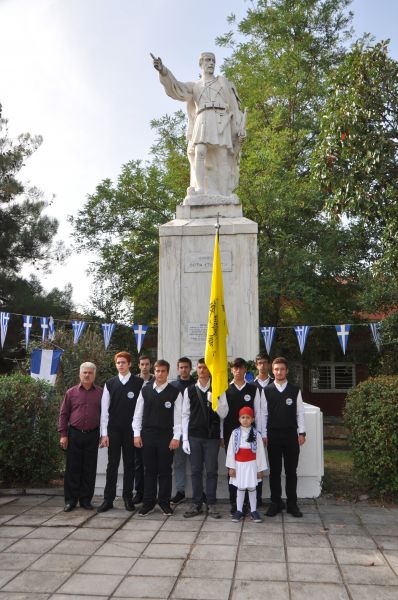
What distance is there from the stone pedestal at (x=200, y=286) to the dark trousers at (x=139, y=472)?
1526mm

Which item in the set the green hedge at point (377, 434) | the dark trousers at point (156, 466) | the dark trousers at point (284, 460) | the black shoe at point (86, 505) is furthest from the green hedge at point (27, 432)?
the green hedge at point (377, 434)

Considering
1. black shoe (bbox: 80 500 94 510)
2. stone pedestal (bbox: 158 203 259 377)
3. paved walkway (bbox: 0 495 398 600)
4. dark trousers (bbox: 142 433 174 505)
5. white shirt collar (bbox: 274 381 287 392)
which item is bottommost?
paved walkway (bbox: 0 495 398 600)

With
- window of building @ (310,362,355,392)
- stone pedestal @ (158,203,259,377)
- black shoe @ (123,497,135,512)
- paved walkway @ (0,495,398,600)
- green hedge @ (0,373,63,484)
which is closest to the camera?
paved walkway @ (0,495,398,600)

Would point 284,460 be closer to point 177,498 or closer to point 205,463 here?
point 205,463

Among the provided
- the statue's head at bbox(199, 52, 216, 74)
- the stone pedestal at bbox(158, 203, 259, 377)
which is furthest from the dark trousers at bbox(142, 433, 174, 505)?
the statue's head at bbox(199, 52, 216, 74)

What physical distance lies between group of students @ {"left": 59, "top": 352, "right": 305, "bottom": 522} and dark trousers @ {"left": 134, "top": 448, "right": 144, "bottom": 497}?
0.01 metres

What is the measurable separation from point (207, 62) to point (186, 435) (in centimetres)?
555

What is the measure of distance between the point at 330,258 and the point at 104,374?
7.17 m

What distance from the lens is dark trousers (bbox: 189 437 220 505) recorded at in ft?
18.6

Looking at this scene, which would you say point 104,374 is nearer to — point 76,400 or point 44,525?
point 76,400

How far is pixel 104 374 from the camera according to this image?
39.4 feet

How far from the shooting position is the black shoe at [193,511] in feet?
18.1

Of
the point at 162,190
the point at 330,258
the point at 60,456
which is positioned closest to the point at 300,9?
the point at 162,190

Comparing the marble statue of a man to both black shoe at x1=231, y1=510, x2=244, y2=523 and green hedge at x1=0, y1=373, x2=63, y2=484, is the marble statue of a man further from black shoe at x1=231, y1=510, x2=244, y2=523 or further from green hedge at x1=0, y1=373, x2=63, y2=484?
black shoe at x1=231, y1=510, x2=244, y2=523
